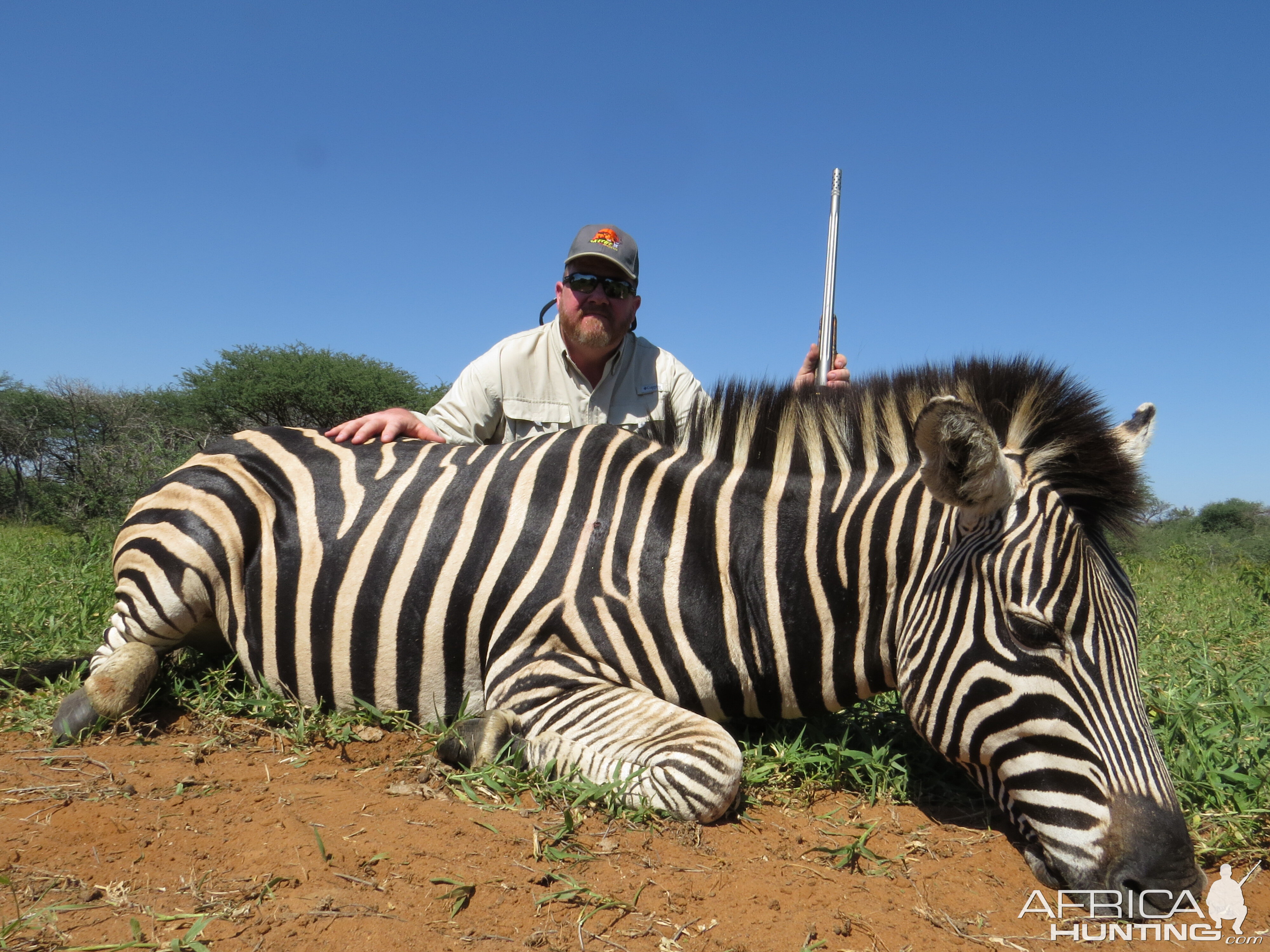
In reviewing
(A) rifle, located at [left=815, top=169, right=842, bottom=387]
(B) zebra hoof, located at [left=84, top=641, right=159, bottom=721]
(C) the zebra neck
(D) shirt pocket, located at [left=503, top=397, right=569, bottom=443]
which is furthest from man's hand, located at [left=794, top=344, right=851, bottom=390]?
(B) zebra hoof, located at [left=84, top=641, right=159, bottom=721]

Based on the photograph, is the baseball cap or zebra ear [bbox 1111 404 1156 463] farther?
the baseball cap

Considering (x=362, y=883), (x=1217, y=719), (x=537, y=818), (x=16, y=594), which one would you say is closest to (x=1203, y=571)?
(x=1217, y=719)

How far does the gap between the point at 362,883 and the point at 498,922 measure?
36 centimetres

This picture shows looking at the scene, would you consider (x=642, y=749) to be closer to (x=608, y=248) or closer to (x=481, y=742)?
(x=481, y=742)

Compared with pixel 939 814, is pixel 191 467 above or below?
above

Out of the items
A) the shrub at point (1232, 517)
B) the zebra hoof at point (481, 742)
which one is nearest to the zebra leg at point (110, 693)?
the zebra hoof at point (481, 742)

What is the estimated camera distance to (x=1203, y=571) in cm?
866

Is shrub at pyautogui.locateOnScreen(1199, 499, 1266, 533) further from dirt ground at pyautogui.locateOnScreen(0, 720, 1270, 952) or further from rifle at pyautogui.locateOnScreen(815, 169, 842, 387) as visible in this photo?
dirt ground at pyautogui.locateOnScreen(0, 720, 1270, 952)

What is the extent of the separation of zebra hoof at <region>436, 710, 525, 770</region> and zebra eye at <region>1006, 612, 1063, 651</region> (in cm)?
160

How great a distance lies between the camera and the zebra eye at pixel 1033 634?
226 centimetres

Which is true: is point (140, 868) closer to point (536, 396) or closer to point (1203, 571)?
point (536, 396)

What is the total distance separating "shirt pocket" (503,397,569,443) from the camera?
535 centimetres

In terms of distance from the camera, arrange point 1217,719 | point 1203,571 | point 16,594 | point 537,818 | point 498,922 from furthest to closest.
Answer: point 1203,571 < point 16,594 < point 1217,719 < point 537,818 < point 498,922

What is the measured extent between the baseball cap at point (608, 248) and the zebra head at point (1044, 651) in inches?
123
